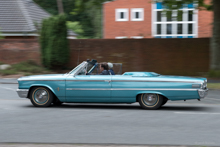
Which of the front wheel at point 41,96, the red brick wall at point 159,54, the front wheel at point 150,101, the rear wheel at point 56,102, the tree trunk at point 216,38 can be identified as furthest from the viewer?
the red brick wall at point 159,54

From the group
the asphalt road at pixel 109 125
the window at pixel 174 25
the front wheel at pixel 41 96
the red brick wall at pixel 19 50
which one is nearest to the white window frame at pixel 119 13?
the window at pixel 174 25

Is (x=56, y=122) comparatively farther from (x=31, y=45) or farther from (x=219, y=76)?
(x=31, y=45)

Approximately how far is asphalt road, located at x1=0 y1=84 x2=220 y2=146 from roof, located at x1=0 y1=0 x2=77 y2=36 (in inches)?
764

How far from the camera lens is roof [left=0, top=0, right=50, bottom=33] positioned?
28.3 m

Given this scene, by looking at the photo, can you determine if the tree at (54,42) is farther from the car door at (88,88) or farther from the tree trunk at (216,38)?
the car door at (88,88)

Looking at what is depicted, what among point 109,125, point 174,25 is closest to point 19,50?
point 109,125

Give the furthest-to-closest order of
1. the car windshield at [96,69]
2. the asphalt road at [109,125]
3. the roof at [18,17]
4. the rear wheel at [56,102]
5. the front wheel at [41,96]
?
the roof at [18,17] < the rear wheel at [56,102] < the car windshield at [96,69] < the front wheel at [41,96] < the asphalt road at [109,125]

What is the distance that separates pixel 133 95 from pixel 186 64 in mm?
12399

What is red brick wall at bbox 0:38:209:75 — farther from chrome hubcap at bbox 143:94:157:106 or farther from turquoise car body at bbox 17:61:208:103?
chrome hubcap at bbox 143:94:157:106

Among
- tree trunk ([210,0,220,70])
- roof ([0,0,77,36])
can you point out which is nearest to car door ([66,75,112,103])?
tree trunk ([210,0,220,70])

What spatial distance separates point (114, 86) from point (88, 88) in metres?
0.69

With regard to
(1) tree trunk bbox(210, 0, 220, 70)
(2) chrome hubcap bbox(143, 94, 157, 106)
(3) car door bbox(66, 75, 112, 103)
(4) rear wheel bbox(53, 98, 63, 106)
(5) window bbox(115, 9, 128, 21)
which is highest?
(5) window bbox(115, 9, 128, 21)

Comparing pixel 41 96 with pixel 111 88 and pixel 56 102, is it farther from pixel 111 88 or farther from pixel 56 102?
pixel 111 88

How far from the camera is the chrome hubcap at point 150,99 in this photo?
29.4ft
